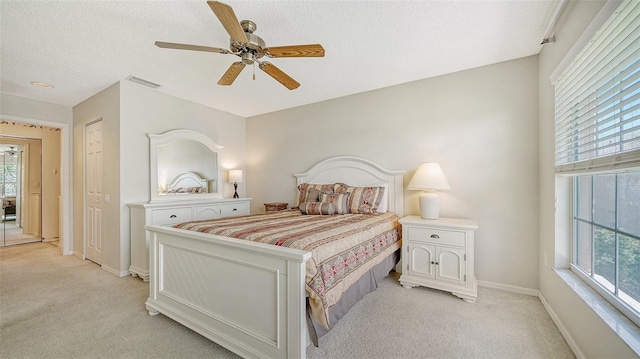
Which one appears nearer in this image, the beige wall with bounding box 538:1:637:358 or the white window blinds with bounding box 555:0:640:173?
the white window blinds with bounding box 555:0:640:173

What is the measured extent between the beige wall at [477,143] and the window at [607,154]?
67 centimetres

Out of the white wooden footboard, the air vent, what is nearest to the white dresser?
the white wooden footboard

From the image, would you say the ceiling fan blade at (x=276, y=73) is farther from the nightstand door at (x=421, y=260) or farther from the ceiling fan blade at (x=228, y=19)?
the nightstand door at (x=421, y=260)

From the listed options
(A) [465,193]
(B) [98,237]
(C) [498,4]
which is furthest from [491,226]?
(B) [98,237]

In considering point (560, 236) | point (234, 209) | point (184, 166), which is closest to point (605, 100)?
point (560, 236)

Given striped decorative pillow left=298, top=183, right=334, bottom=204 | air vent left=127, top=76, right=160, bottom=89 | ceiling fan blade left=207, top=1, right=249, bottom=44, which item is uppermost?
air vent left=127, top=76, right=160, bottom=89

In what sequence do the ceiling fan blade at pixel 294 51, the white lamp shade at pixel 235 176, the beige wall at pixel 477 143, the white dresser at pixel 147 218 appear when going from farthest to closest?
1. the white lamp shade at pixel 235 176
2. the white dresser at pixel 147 218
3. the beige wall at pixel 477 143
4. the ceiling fan blade at pixel 294 51

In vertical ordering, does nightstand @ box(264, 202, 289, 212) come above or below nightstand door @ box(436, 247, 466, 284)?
above

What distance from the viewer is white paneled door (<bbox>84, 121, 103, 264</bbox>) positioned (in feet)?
11.9

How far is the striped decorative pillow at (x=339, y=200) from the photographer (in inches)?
126

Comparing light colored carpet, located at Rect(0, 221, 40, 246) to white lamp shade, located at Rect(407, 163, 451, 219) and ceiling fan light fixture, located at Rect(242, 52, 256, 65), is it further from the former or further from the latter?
white lamp shade, located at Rect(407, 163, 451, 219)

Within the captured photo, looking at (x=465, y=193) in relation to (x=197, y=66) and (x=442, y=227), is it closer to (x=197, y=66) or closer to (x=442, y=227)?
(x=442, y=227)

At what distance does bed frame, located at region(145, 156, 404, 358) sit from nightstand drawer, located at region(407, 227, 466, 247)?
1.70 metres

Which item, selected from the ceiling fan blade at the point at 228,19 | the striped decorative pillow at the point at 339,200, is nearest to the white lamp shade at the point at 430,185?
the striped decorative pillow at the point at 339,200
